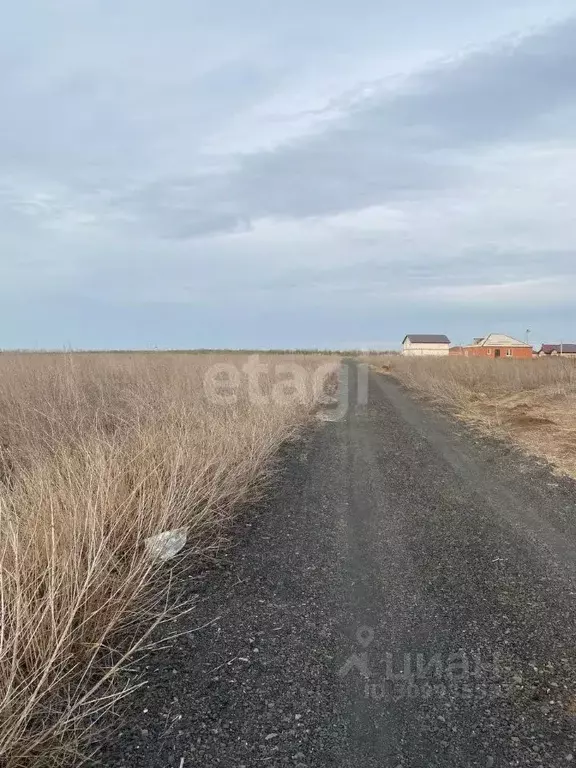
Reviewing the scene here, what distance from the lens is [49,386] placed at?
9.27 meters

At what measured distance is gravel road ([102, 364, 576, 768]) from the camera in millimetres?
2229

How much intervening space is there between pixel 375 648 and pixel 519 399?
53.7 ft

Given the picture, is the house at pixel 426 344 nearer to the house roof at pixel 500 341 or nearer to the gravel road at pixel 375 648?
the house roof at pixel 500 341

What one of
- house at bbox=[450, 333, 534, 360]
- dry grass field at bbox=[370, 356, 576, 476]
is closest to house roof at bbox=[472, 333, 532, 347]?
house at bbox=[450, 333, 534, 360]

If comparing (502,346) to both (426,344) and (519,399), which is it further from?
(519,399)

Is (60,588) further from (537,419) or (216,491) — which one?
(537,419)

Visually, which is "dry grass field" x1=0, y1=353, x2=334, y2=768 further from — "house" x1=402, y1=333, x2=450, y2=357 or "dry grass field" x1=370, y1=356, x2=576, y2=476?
"house" x1=402, y1=333, x2=450, y2=357

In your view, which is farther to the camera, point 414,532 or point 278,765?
point 414,532

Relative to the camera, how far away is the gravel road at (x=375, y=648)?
2229 mm

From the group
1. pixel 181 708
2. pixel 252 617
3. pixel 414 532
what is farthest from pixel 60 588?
pixel 414 532

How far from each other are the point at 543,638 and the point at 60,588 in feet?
8.61

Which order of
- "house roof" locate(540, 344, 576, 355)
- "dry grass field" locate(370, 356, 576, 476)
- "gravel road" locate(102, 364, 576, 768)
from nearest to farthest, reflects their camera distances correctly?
1. "gravel road" locate(102, 364, 576, 768)
2. "dry grass field" locate(370, 356, 576, 476)
3. "house roof" locate(540, 344, 576, 355)

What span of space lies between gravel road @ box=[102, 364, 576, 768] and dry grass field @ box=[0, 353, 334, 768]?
258 mm

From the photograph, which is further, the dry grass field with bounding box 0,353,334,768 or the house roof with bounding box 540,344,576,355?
the house roof with bounding box 540,344,576,355
